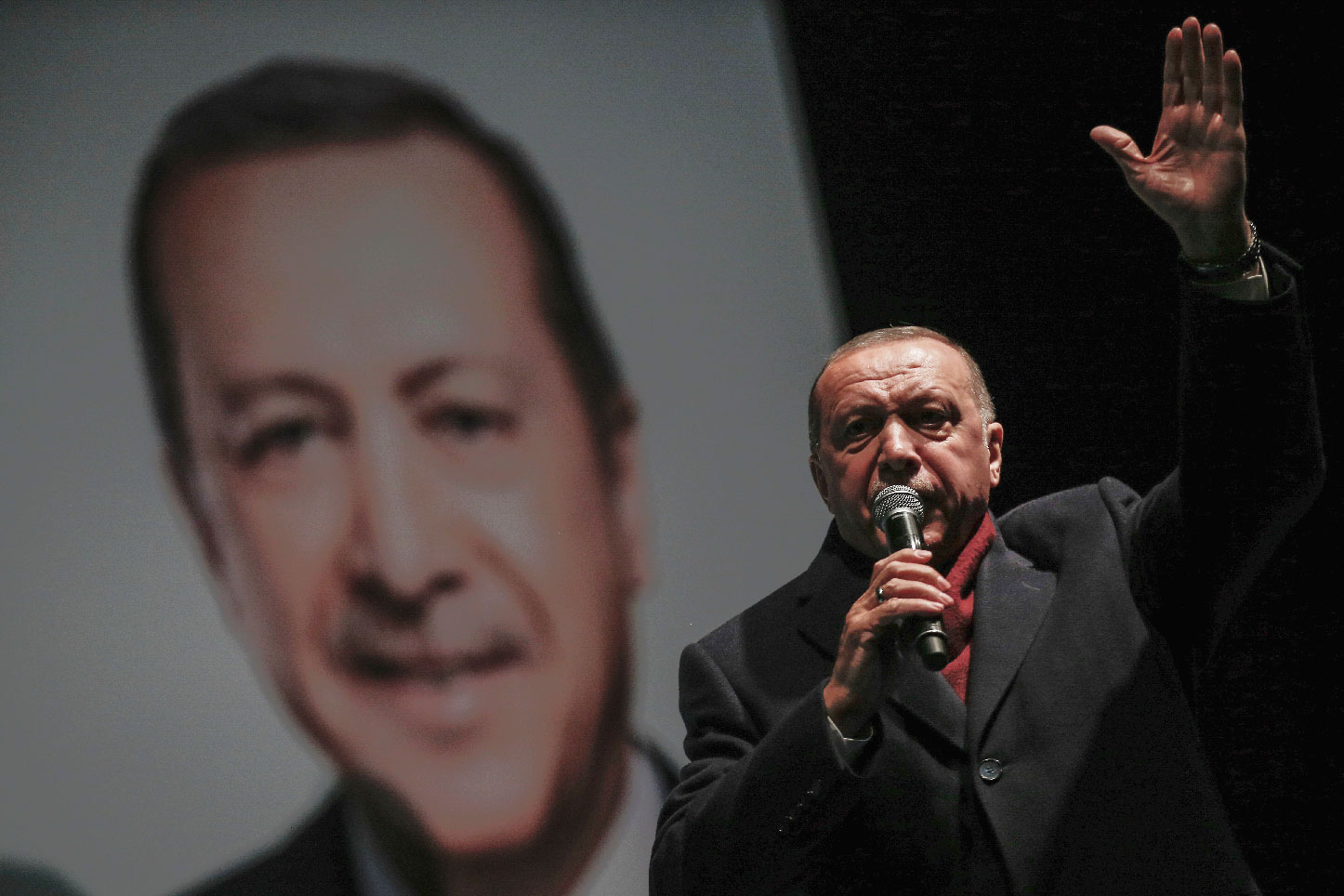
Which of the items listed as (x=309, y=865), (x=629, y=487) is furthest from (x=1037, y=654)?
(x=309, y=865)

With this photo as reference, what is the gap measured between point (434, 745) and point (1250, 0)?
2.49 metres

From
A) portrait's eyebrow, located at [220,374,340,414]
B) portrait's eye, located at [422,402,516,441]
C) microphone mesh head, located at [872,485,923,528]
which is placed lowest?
microphone mesh head, located at [872,485,923,528]

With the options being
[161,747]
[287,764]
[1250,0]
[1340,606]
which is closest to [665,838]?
[287,764]

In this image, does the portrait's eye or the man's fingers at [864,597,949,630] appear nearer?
the man's fingers at [864,597,949,630]

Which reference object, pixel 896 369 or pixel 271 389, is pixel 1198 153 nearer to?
pixel 896 369

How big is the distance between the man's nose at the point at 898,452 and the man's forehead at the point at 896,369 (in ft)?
0.28

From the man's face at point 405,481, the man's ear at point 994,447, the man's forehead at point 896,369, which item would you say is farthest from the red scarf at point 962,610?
the man's face at point 405,481

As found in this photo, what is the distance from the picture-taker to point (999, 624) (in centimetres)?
185

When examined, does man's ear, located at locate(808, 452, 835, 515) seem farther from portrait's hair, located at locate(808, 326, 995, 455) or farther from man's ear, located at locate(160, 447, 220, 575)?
man's ear, located at locate(160, 447, 220, 575)

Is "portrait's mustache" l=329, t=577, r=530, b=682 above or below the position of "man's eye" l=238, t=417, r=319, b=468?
below

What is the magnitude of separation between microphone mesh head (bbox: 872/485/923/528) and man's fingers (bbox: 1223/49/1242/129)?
0.69 meters

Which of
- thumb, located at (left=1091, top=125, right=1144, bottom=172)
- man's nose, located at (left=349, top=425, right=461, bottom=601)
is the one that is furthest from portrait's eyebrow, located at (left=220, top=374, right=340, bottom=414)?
thumb, located at (left=1091, top=125, right=1144, bottom=172)

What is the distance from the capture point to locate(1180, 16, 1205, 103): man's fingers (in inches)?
72.9

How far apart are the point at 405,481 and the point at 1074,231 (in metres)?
1.69
